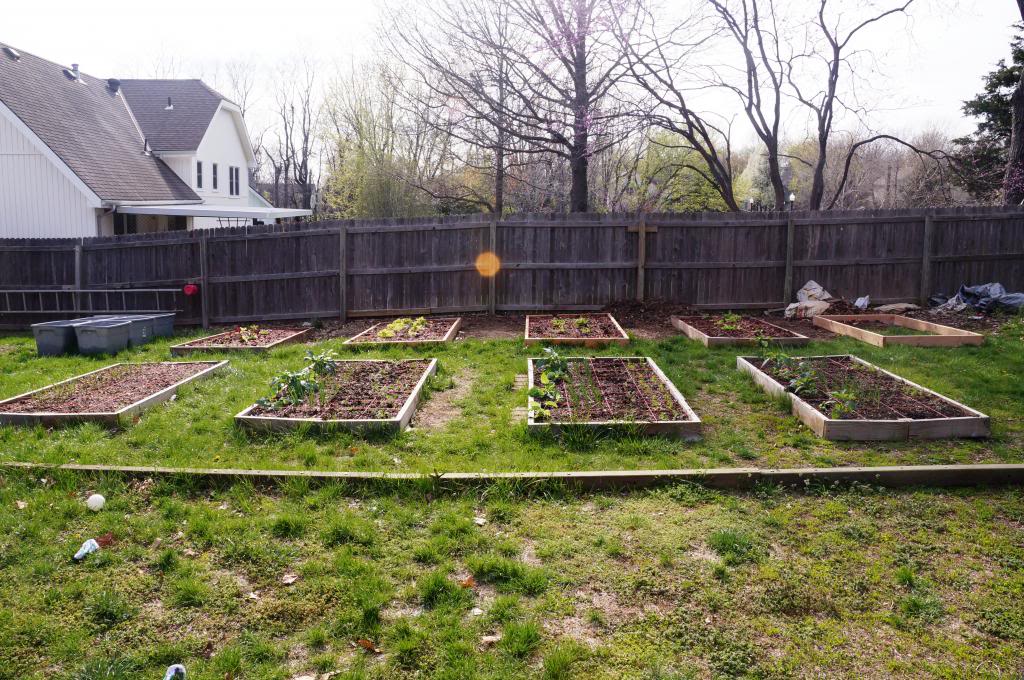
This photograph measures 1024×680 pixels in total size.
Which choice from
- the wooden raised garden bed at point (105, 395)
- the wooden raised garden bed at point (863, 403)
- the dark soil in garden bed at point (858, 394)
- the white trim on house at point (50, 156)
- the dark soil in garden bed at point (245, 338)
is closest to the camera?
the wooden raised garden bed at point (863, 403)

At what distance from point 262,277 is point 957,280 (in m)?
12.3

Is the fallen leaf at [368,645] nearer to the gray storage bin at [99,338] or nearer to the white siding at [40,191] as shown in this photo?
the gray storage bin at [99,338]

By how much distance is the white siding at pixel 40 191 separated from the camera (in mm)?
18500

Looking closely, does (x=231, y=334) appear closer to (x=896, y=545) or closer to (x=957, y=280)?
(x=896, y=545)

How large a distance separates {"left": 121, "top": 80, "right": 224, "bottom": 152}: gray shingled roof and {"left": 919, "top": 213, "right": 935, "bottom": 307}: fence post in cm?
2211

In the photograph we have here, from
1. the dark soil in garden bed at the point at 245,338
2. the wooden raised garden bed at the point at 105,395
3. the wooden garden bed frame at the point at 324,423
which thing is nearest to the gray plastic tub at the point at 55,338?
the dark soil in garden bed at the point at 245,338

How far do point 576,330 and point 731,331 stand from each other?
84.5 inches

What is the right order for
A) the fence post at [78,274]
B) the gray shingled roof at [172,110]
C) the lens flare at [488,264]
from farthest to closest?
the gray shingled roof at [172,110] < the fence post at [78,274] < the lens flare at [488,264]

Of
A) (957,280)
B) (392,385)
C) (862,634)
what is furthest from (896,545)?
(957,280)

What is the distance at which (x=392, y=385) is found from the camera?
697cm

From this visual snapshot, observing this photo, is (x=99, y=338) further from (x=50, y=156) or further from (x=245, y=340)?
(x=50, y=156)

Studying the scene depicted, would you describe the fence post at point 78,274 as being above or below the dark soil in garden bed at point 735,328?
above

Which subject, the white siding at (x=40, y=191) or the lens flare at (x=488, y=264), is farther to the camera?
the white siding at (x=40, y=191)

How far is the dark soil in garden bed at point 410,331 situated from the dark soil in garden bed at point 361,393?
177cm
